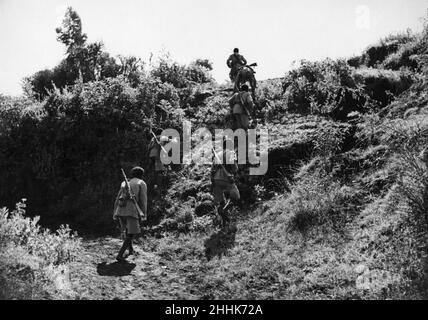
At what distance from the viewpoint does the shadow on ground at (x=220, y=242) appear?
367 inches

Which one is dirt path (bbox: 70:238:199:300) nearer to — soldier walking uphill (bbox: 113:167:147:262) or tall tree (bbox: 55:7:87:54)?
soldier walking uphill (bbox: 113:167:147:262)

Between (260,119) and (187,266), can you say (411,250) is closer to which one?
(187,266)

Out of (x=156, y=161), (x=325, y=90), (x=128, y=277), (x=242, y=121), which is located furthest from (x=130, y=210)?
(x=325, y=90)

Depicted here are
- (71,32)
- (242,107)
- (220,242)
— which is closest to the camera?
(220,242)

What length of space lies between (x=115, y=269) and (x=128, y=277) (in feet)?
1.66

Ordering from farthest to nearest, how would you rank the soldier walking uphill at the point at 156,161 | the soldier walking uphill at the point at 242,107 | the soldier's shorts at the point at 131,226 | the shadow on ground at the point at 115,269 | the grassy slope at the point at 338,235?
1. the soldier walking uphill at the point at 242,107
2. the soldier walking uphill at the point at 156,161
3. the soldier's shorts at the point at 131,226
4. the shadow on ground at the point at 115,269
5. the grassy slope at the point at 338,235

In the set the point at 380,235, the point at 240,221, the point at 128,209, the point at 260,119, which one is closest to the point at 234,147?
the point at 260,119

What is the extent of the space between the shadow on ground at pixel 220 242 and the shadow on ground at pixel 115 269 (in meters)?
1.59

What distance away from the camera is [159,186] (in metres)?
12.8

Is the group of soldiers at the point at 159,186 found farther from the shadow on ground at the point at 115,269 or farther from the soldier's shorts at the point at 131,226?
the shadow on ground at the point at 115,269

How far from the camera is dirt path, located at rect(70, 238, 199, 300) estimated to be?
7.76 metres

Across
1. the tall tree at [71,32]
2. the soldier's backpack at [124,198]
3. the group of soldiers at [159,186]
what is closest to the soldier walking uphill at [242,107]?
the group of soldiers at [159,186]

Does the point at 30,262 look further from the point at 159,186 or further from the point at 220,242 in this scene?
the point at 159,186
